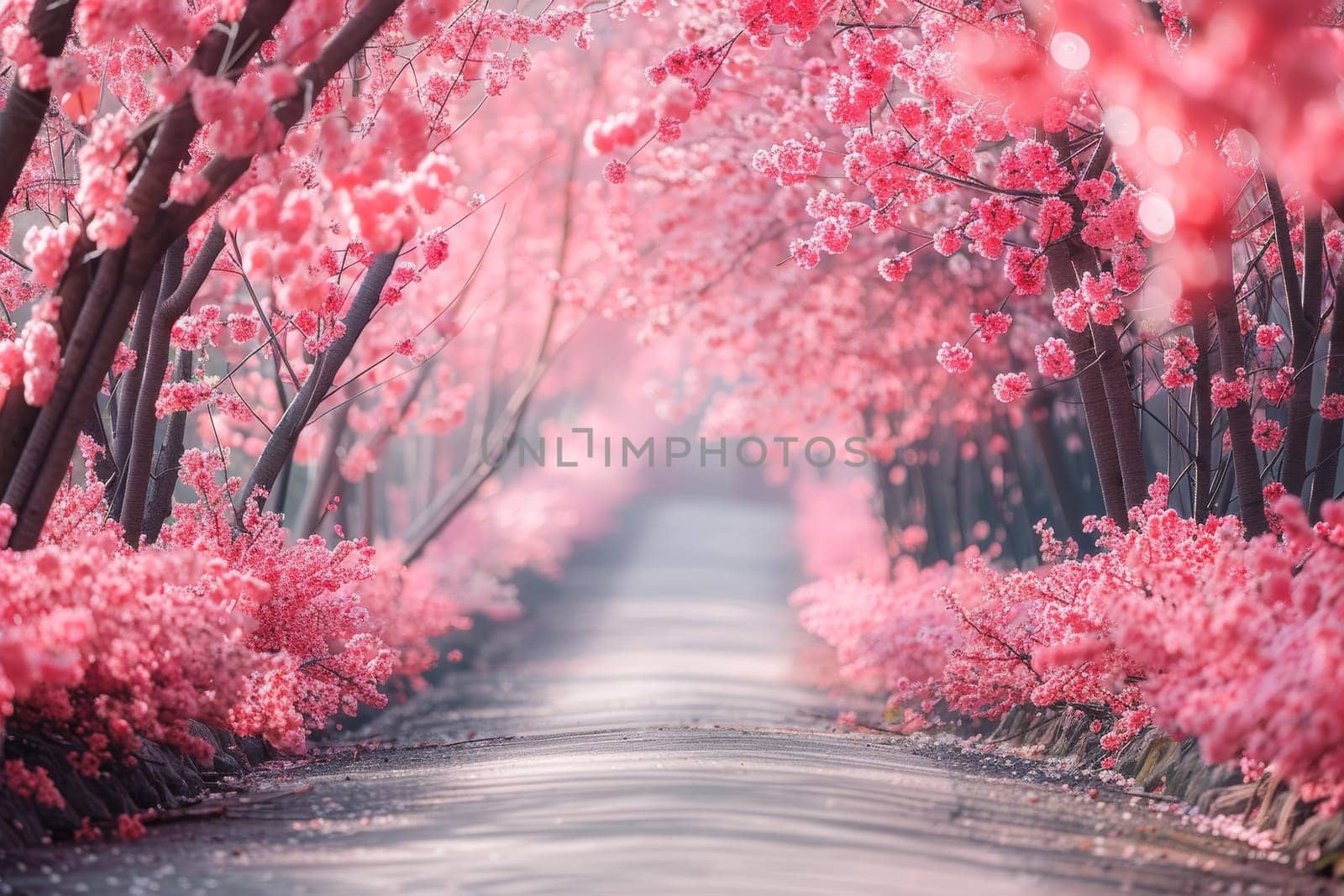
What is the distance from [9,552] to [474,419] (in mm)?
22566

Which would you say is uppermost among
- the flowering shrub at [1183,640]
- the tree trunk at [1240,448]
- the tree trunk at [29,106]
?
the tree trunk at [29,106]

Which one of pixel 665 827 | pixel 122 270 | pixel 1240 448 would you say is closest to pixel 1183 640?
pixel 665 827

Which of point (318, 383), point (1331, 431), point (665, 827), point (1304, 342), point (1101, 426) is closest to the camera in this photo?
point (665, 827)

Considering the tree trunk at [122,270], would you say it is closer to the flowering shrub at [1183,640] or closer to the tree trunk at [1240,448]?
the flowering shrub at [1183,640]

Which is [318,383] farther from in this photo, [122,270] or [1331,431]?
[1331,431]

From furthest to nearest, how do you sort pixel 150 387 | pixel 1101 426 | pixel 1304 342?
pixel 1101 426
pixel 150 387
pixel 1304 342

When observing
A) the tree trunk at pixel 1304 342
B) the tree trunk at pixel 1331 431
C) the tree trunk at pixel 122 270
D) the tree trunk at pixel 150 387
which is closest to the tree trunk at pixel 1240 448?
the tree trunk at pixel 1304 342

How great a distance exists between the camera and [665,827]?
6254mm

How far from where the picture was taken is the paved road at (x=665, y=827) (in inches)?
217

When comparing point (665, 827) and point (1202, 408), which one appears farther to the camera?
point (1202, 408)

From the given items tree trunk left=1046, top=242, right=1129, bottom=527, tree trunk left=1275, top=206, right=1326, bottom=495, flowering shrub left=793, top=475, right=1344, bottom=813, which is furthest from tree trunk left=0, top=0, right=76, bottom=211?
tree trunk left=1275, top=206, right=1326, bottom=495

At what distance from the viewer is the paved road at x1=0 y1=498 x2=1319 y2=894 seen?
18.1 feet

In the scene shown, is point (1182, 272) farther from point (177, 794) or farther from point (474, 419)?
point (474, 419)

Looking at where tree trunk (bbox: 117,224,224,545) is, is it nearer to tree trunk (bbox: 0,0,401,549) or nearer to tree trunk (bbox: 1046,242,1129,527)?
tree trunk (bbox: 0,0,401,549)
